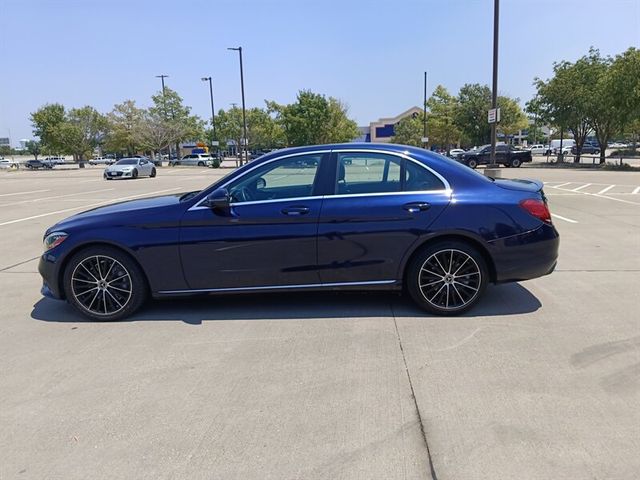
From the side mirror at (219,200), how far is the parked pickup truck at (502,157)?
112ft

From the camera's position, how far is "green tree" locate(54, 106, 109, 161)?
66688 mm

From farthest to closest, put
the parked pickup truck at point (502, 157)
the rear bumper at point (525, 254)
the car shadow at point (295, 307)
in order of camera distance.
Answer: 1. the parked pickup truck at point (502, 157)
2. the car shadow at point (295, 307)
3. the rear bumper at point (525, 254)

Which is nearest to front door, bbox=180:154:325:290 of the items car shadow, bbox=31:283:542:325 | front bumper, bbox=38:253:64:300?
car shadow, bbox=31:283:542:325

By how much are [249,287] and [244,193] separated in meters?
0.91

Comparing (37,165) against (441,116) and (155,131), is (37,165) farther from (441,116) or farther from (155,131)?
(441,116)

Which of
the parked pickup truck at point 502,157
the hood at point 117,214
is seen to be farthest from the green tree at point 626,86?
the hood at point 117,214

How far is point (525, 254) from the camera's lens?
456 cm

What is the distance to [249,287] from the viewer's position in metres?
4.62

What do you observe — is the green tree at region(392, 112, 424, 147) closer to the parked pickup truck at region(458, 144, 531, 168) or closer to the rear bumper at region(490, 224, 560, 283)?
the parked pickup truck at region(458, 144, 531, 168)

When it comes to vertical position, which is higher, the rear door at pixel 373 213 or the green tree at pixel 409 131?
the green tree at pixel 409 131

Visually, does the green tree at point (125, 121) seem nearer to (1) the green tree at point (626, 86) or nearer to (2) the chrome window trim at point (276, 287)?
(1) the green tree at point (626, 86)

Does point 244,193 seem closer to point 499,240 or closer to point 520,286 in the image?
point 499,240

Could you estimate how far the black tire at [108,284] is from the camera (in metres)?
4.59

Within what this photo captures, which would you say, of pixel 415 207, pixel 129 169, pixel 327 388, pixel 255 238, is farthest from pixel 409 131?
pixel 327 388
